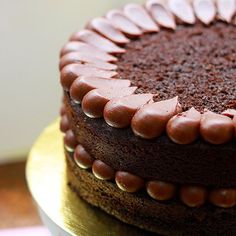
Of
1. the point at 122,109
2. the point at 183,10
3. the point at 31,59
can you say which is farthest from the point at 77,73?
the point at 31,59

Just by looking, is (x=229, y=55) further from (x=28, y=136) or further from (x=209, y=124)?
(x=28, y=136)

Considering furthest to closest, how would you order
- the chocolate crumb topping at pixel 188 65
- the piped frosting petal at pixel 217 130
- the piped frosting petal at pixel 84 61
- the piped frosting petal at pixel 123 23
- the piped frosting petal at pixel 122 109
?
1. the piped frosting petal at pixel 123 23
2. the piped frosting petal at pixel 84 61
3. the chocolate crumb topping at pixel 188 65
4. the piped frosting petal at pixel 122 109
5. the piped frosting petal at pixel 217 130

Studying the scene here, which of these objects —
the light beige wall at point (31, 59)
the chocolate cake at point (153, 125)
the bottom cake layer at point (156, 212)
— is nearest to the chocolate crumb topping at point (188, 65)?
the chocolate cake at point (153, 125)

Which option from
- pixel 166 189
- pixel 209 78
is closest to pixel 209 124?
pixel 166 189

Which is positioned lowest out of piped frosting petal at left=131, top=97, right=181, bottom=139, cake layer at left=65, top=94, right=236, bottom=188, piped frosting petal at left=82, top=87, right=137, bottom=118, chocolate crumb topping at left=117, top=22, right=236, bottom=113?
cake layer at left=65, top=94, right=236, bottom=188

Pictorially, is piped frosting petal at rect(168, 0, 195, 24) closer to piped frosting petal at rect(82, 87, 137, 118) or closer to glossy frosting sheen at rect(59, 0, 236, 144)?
glossy frosting sheen at rect(59, 0, 236, 144)

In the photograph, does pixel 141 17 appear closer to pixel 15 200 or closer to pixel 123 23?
pixel 123 23

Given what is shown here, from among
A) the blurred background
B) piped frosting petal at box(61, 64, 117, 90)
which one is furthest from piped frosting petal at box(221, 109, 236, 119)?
the blurred background

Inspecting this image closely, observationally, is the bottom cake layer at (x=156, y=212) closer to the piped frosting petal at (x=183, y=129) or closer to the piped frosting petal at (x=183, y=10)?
the piped frosting petal at (x=183, y=129)
